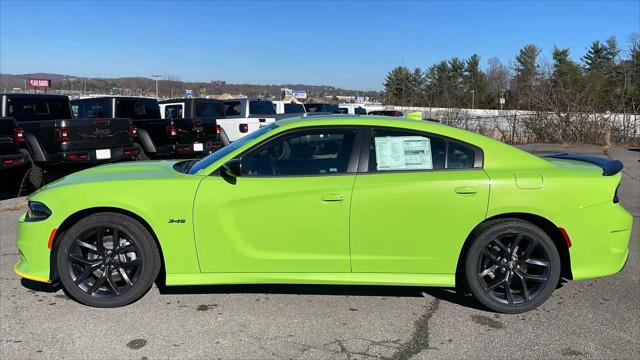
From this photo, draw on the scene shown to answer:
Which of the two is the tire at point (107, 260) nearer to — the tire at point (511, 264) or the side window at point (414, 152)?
the side window at point (414, 152)

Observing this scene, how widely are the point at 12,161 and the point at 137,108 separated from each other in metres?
5.02

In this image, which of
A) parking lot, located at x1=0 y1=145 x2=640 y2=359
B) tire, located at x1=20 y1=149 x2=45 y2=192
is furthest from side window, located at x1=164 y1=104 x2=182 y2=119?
parking lot, located at x1=0 y1=145 x2=640 y2=359

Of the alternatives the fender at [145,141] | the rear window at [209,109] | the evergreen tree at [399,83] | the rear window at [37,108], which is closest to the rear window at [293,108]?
the rear window at [209,109]

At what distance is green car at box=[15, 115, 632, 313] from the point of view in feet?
12.6

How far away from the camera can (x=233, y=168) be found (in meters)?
3.80

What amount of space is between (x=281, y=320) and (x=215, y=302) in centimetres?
65

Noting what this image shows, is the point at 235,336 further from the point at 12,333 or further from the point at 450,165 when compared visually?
the point at 450,165

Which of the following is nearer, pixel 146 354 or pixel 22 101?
pixel 146 354

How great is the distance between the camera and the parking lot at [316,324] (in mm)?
3363

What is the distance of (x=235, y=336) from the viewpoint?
3.55 metres

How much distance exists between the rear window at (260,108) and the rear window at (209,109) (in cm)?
93

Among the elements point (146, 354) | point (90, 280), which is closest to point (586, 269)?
point (146, 354)

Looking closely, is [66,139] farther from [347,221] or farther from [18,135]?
[347,221]

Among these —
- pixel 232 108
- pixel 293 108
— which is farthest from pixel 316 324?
pixel 293 108
